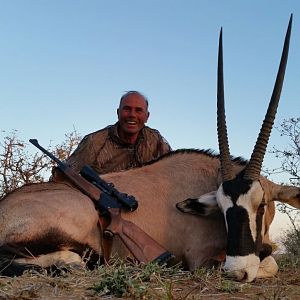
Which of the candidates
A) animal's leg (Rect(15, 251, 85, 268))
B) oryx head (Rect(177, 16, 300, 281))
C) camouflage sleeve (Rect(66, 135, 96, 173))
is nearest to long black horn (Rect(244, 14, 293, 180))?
oryx head (Rect(177, 16, 300, 281))

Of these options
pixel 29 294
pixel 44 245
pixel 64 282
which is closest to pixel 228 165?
pixel 44 245

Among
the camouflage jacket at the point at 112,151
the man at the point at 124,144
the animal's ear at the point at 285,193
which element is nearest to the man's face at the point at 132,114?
the man at the point at 124,144

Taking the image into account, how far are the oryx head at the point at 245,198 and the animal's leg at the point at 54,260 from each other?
3.35 ft

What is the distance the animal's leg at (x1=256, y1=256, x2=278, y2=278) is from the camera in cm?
396

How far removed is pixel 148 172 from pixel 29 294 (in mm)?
2527

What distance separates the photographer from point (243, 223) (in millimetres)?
3773

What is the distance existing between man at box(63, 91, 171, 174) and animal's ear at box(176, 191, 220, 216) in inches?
52.8

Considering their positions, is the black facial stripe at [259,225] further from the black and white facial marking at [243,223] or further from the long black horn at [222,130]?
the long black horn at [222,130]

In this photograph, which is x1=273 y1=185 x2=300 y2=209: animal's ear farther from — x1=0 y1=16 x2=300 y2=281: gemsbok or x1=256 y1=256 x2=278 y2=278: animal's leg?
x1=256 y1=256 x2=278 y2=278: animal's leg

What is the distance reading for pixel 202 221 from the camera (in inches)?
177

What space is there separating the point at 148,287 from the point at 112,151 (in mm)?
3274

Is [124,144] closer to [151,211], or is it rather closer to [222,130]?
[151,211]

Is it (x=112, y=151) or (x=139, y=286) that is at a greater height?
(x=112, y=151)

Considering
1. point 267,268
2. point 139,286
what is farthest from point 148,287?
point 267,268
